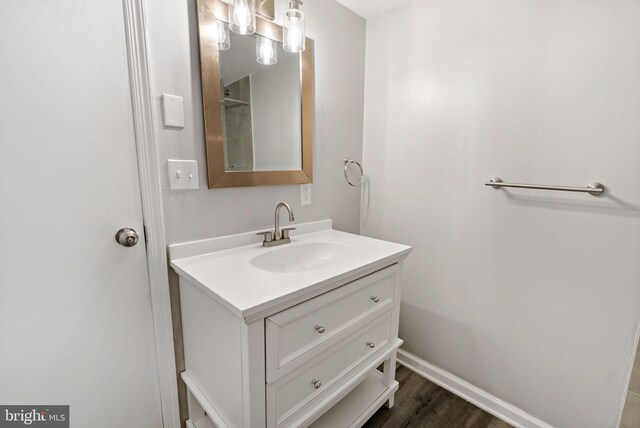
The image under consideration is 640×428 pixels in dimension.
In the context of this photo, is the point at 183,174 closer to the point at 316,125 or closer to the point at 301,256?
the point at 301,256


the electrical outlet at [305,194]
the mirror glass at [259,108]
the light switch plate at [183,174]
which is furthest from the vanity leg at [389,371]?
the light switch plate at [183,174]

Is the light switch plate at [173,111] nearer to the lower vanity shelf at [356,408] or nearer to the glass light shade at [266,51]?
the glass light shade at [266,51]

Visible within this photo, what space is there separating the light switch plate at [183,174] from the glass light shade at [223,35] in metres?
0.46

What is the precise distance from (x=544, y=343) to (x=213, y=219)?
1492mm

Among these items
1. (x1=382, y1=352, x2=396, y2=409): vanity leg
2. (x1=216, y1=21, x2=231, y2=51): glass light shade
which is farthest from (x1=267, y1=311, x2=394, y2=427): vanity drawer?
(x1=216, y1=21, x2=231, y2=51): glass light shade

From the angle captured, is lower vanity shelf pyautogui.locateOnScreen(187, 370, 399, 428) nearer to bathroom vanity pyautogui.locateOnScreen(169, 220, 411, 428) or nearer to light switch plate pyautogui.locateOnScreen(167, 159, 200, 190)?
bathroom vanity pyautogui.locateOnScreen(169, 220, 411, 428)

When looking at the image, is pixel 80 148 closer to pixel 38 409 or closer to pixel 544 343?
pixel 38 409

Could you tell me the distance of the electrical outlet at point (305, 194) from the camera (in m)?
1.47

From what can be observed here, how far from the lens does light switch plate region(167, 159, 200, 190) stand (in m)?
1.02

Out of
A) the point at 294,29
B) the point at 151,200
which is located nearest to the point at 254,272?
the point at 151,200

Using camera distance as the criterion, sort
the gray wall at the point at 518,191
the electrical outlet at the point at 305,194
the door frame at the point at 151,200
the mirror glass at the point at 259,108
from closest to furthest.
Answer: the door frame at the point at 151,200, the gray wall at the point at 518,191, the mirror glass at the point at 259,108, the electrical outlet at the point at 305,194

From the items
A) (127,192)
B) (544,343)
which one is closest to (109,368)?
(127,192)

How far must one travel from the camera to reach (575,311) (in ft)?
3.71
